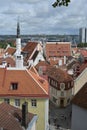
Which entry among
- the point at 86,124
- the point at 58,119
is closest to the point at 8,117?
the point at 86,124

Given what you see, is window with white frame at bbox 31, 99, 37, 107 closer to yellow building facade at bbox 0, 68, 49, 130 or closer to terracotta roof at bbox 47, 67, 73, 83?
yellow building facade at bbox 0, 68, 49, 130

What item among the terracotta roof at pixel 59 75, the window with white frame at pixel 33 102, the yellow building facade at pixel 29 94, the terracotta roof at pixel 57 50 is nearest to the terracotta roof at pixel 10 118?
the yellow building facade at pixel 29 94

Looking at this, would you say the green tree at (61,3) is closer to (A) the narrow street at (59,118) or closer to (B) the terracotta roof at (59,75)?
(A) the narrow street at (59,118)

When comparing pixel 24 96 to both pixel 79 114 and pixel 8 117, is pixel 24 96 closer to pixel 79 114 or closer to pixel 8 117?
pixel 79 114

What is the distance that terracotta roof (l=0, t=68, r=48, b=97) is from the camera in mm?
36656

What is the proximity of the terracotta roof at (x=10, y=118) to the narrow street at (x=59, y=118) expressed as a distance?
17435mm

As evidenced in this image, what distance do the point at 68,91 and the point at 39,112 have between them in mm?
23233

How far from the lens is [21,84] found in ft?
123

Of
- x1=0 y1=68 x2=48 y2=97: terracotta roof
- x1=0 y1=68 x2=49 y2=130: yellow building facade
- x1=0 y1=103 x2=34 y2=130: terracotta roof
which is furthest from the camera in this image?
x1=0 y1=68 x2=48 y2=97: terracotta roof

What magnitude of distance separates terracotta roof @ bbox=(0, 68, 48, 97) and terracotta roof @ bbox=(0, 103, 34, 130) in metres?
9.45

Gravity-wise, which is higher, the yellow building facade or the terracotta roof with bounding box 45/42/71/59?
the yellow building facade

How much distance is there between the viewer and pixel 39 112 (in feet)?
120

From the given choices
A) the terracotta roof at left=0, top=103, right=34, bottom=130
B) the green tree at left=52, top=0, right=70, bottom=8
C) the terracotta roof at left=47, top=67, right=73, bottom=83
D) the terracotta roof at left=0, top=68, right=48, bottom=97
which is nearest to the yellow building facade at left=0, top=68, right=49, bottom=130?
the terracotta roof at left=0, top=68, right=48, bottom=97

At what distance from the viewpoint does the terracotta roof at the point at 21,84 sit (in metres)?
36.7
